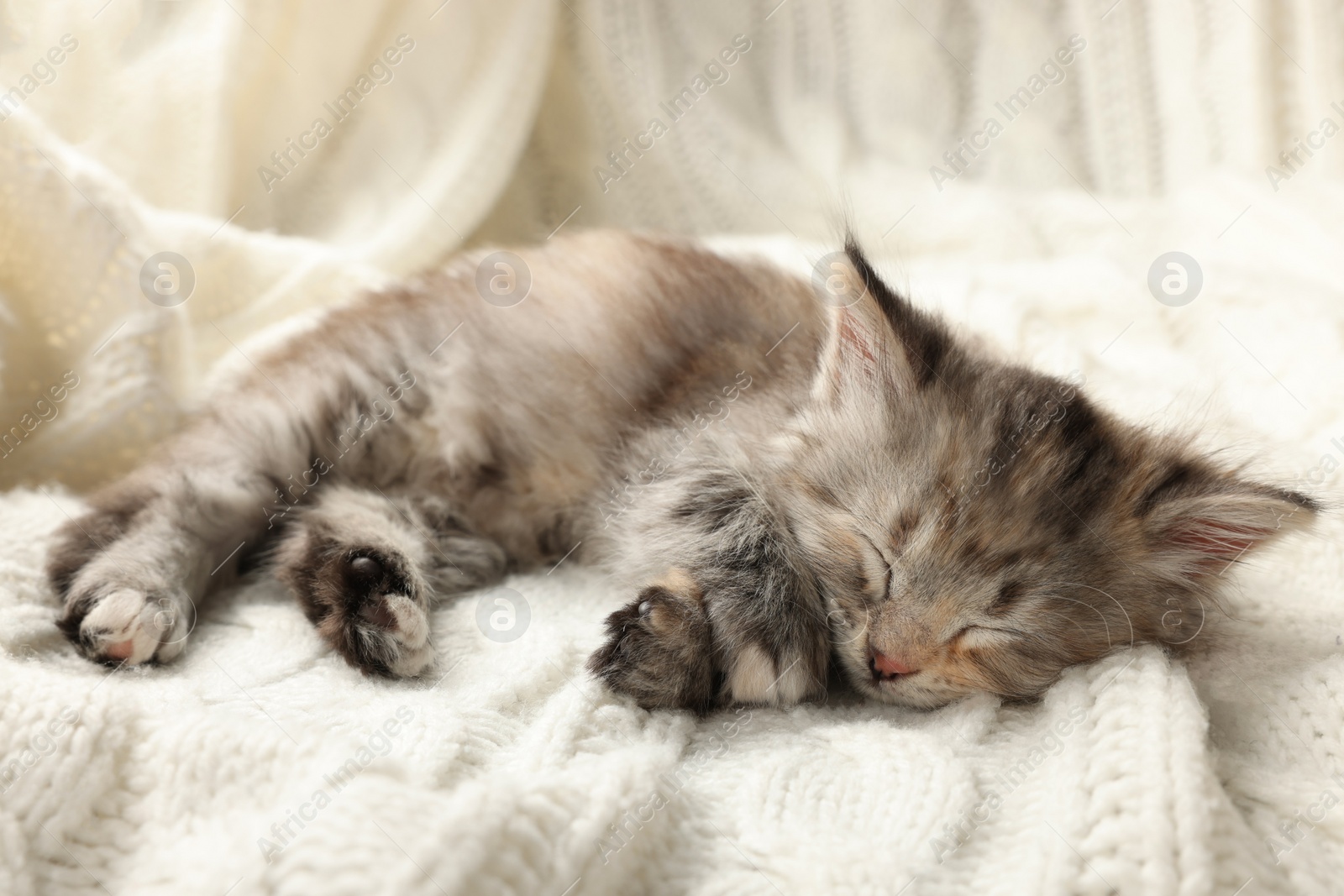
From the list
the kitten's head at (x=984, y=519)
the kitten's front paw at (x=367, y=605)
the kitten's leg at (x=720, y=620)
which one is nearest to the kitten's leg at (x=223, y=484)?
the kitten's front paw at (x=367, y=605)

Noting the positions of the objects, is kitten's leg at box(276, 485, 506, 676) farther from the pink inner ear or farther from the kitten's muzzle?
the pink inner ear

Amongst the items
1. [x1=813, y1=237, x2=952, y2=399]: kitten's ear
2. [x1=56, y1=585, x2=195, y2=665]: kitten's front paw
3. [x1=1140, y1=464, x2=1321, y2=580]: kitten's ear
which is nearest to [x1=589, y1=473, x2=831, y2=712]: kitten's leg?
[x1=813, y1=237, x2=952, y2=399]: kitten's ear

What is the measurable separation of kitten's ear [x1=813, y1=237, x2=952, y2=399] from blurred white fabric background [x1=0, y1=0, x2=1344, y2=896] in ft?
1.88

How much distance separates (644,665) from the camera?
4.83 feet

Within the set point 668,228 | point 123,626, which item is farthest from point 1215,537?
point 668,228

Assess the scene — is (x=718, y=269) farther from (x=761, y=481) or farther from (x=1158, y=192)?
(x=1158, y=192)

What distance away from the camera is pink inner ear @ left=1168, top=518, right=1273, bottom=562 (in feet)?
5.20

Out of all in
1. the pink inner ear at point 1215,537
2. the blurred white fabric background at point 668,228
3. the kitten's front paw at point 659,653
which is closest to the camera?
the blurred white fabric background at point 668,228

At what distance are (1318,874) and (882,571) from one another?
681 millimetres

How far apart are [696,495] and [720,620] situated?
0.28 metres

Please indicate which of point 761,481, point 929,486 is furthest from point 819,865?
point 761,481

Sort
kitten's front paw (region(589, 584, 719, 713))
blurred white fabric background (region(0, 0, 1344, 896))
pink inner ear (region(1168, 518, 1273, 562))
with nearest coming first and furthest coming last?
blurred white fabric background (region(0, 0, 1344, 896)), kitten's front paw (region(589, 584, 719, 713)), pink inner ear (region(1168, 518, 1273, 562))

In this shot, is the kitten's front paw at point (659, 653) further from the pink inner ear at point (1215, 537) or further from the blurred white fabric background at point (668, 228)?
the pink inner ear at point (1215, 537)

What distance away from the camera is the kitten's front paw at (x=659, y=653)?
4.84 feet
